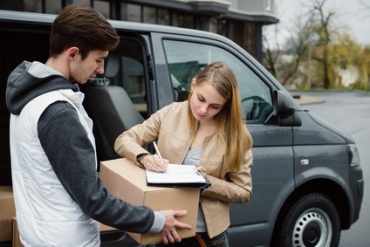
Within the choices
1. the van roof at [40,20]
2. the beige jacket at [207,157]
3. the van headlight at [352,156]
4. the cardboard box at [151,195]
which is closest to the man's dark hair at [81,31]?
the cardboard box at [151,195]

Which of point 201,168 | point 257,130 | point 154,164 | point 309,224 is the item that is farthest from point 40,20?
point 309,224

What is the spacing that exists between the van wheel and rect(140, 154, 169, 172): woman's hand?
6.59ft

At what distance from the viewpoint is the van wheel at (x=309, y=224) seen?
12.9 feet

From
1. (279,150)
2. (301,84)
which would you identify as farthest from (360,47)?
(279,150)

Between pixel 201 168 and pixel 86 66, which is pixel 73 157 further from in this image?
pixel 201 168

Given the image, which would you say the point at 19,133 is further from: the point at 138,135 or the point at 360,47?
the point at 360,47

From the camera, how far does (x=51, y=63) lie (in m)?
1.79

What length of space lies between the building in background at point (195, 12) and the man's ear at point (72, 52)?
47.9ft

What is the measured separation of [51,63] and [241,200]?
45.8 inches

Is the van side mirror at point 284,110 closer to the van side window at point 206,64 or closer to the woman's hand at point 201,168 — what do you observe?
the van side window at point 206,64

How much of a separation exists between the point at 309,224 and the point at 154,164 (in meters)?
2.29

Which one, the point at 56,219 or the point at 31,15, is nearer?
→ the point at 56,219

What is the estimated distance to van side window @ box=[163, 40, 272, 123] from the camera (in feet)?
11.4

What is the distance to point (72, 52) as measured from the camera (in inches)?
68.4
